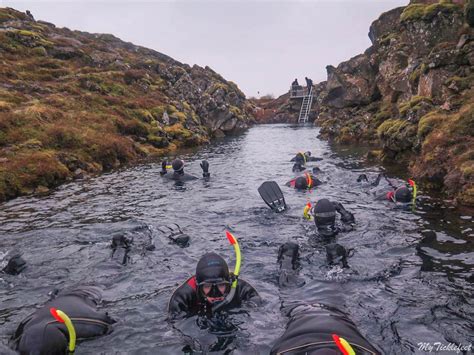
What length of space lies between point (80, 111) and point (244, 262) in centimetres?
2601

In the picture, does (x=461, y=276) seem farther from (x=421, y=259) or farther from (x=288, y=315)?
(x=288, y=315)

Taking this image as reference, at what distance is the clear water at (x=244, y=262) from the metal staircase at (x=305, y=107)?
59159 mm

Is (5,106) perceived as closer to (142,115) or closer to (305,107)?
(142,115)

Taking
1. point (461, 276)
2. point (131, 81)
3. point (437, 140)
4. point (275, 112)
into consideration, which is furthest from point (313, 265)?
point (275, 112)

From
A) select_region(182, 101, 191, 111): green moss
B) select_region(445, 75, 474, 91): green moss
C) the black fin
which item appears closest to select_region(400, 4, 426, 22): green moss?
select_region(445, 75, 474, 91): green moss

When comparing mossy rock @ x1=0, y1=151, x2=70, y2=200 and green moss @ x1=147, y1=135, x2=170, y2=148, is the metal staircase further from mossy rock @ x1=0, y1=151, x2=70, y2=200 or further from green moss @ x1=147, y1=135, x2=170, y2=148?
mossy rock @ x1=0, y1=151, x2=70, y2=200

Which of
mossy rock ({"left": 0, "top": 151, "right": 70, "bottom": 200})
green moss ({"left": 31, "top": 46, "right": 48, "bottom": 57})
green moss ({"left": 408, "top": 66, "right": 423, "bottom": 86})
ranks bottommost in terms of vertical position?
mossy rock ({"left": 0, "top": 151, "right": 70, "bottom": 200})

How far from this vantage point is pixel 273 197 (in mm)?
12859

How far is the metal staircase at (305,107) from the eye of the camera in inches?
2900

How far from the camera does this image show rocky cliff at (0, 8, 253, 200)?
65.1 ft

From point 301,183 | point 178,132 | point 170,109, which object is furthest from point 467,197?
point 170,109

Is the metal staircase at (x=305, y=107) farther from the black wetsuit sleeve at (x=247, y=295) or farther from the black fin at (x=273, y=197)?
the black wetsuit sleeve at (x=247, y=295)

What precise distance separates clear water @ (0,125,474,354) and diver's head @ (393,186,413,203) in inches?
23.0

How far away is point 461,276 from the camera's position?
23.6 ft
